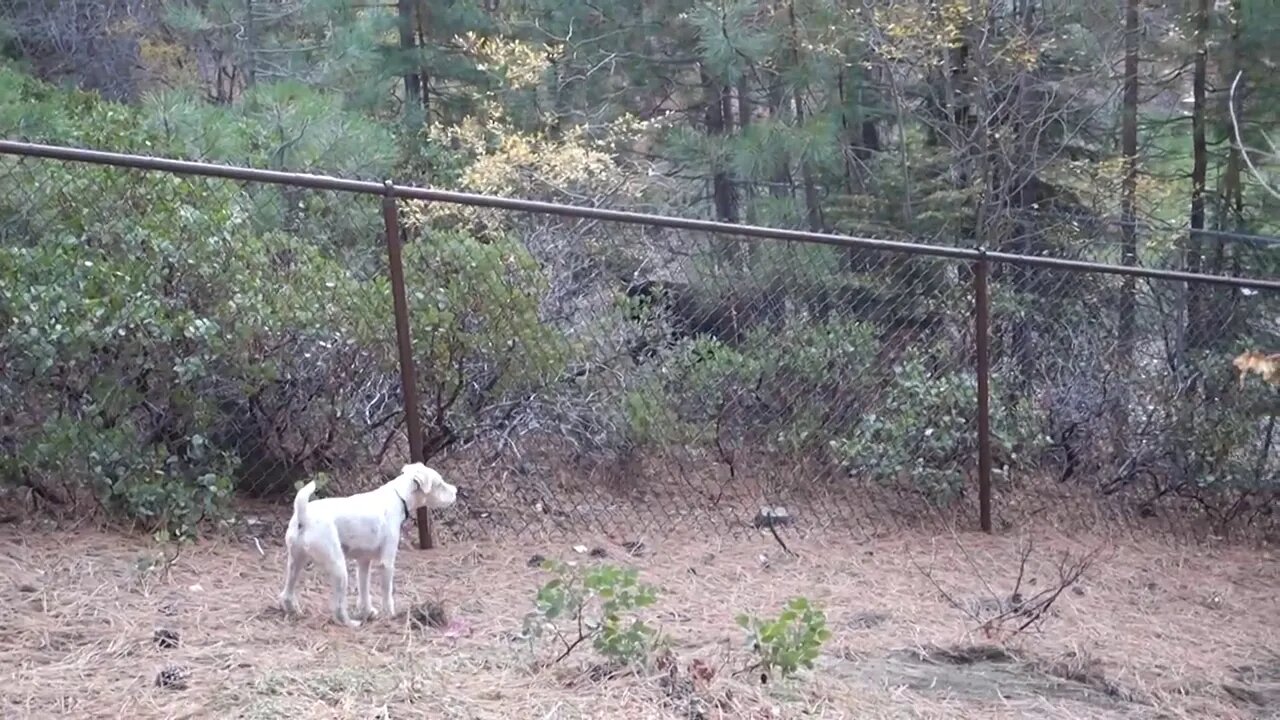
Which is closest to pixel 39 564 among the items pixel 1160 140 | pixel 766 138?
pixel 766 138

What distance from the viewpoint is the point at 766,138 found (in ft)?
35.1

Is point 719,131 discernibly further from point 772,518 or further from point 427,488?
point 427,488

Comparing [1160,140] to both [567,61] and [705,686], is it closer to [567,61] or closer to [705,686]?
[567,61]

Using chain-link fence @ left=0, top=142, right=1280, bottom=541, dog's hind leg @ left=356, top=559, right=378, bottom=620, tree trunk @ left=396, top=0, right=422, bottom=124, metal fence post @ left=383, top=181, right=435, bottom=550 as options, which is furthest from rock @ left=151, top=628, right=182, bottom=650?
tree trunk @ left=396, top=0, right=422, bottom=124

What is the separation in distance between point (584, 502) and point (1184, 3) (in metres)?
6.95

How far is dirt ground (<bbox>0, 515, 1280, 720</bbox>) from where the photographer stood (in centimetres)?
361

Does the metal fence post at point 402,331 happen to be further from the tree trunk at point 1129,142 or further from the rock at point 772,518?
the tree trunk at point 1129,142

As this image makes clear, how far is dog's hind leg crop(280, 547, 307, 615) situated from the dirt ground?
0.06 metres

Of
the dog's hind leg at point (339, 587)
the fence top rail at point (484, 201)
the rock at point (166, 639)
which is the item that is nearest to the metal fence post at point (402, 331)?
the fence top rail at point (484, 201)

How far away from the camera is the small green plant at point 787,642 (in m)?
3.77

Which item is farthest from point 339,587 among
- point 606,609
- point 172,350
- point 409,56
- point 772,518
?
point 409,56

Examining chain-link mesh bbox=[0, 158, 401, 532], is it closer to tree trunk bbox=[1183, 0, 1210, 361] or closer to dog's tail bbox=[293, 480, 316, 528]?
dog's tail bbox=[293, 480, 316, 528]

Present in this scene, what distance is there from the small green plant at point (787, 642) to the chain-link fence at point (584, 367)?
2071mm

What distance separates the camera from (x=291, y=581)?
427 cm
